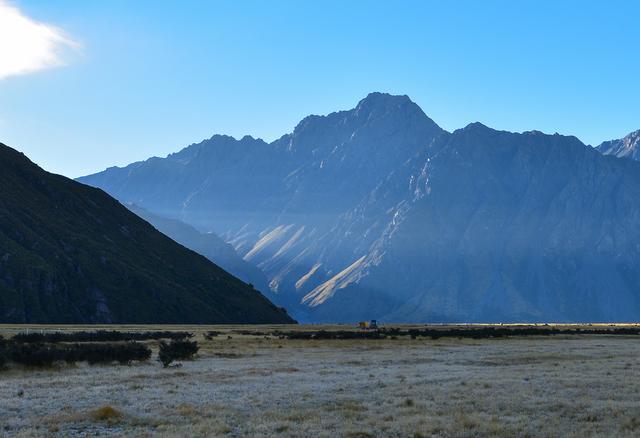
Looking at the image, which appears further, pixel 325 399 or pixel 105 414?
pixel 325 399

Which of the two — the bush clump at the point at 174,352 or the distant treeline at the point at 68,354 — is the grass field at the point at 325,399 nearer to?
the bush clump at the point at 174,352

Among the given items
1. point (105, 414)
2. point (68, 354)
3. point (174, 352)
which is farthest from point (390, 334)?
point (105, 414)

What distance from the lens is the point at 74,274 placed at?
16825 centimetres

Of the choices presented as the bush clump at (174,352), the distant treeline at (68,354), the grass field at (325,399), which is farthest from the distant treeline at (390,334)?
the grass field at (325,399)

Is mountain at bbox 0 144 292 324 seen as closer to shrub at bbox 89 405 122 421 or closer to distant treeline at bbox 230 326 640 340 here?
distant treeline at bbox 230 326 640 340

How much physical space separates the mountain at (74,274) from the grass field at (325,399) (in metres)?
111

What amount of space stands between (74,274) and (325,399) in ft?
477

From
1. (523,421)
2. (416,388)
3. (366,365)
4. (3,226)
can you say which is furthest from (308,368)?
(3,226)

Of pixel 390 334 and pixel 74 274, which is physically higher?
pixel 74 274

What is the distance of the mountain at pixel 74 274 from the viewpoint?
155m

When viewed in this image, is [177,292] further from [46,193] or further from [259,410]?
[259,410]

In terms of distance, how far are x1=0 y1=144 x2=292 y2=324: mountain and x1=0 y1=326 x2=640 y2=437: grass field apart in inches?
4375

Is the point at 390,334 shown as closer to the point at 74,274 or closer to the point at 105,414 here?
the point at 74,274

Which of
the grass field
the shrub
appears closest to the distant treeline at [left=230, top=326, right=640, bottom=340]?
the grass field
